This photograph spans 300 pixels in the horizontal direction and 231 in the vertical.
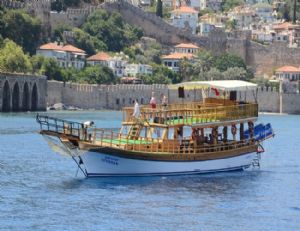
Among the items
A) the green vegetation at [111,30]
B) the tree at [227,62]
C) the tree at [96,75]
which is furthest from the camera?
the tree at [227,62]

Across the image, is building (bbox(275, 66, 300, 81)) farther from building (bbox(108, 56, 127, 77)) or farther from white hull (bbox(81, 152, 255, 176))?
white hull (bbox(81, 152, 255, 176))

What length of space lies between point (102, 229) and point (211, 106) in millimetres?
14933

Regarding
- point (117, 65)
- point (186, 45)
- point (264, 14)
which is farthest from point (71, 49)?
point (264, 14)

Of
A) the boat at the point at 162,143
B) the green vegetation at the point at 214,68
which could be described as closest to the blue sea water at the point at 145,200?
the boat at the point at 162,143

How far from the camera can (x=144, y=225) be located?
39.6 metres

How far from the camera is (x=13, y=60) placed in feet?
387

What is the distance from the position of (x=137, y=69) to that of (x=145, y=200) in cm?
9574

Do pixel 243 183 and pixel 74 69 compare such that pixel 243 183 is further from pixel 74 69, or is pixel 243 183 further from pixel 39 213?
pixel 74 69

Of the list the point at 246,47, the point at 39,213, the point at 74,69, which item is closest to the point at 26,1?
the point at 74,69

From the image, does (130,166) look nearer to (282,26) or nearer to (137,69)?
(137,69)

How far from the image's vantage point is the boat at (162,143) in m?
48.9

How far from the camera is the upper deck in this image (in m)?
51.0

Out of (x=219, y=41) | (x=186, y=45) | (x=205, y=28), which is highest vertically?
(x=205, y=28)

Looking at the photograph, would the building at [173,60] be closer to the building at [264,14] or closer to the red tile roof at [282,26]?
the red tile roof at [282,26]
